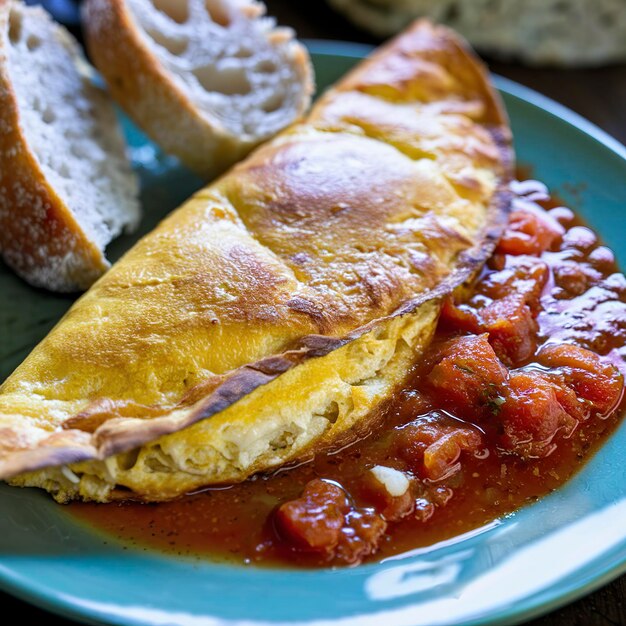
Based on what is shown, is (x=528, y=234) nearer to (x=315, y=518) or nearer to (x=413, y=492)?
(x=413, y=492)

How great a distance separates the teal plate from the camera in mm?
2285

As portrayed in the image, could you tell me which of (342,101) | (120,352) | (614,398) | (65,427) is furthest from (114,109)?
(614,398)

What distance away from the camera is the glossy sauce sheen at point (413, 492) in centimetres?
259

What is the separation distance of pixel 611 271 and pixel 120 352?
7.44 feet

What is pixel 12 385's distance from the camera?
2.75 meters

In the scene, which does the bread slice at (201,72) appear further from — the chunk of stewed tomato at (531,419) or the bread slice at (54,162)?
the chunk of stewed tomato at (531,419)

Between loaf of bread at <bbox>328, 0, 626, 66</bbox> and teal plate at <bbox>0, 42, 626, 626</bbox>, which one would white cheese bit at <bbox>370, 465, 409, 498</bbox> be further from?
loaf of bread at <bbox>328, 0, 626, 66</bbox>

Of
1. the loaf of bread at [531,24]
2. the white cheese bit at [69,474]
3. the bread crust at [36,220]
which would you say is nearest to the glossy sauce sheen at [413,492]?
the white cheese bit at [69,474]

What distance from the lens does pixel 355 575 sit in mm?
2475

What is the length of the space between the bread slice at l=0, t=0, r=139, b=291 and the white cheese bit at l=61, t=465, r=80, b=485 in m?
1.23

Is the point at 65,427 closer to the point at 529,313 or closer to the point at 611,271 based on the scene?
the point at 529,313

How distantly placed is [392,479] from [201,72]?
8.43ft

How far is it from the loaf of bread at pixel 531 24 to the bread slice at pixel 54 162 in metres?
2.47

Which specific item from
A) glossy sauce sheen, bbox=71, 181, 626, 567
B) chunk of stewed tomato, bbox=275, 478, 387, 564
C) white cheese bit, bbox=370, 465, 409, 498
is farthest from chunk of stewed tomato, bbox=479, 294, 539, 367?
chunk of stewed tomato, bbox=275, 478, 387, 564
